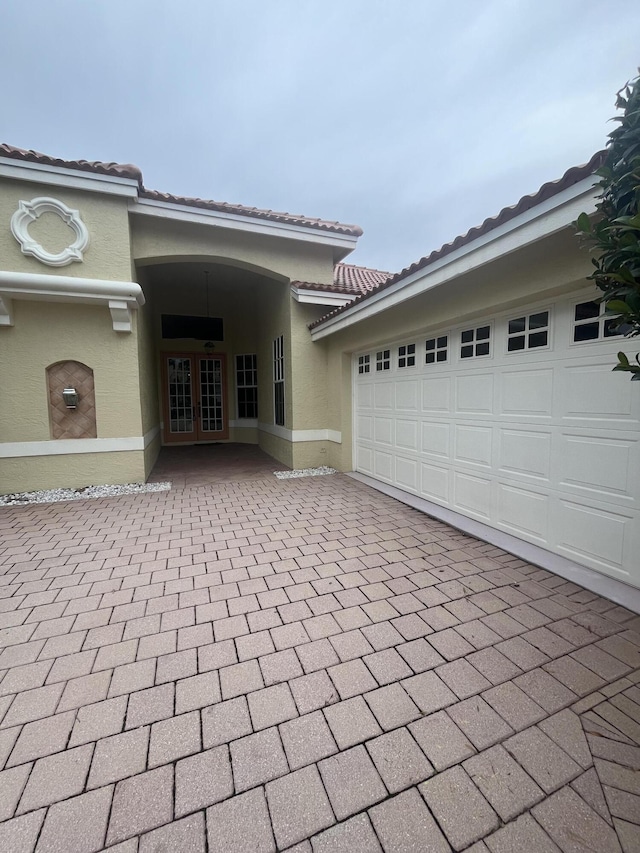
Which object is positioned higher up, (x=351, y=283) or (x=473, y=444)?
(x=351, y=283)

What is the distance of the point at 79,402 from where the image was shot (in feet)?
18.6

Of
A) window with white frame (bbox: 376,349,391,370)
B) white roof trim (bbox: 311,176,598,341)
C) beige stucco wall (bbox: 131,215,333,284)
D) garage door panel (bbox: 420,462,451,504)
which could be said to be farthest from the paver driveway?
beige stucco wall (bbox: 131,215,333,284)

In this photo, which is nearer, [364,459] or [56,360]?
[56,360]

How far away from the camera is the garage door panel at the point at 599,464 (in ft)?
8.63

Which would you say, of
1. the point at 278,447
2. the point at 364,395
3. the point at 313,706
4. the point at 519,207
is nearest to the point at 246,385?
the point at 278,447

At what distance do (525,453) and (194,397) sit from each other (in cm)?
964

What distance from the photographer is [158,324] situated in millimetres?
10305

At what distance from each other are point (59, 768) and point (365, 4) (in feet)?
33.6

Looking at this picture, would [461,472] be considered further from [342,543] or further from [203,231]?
[203,231]

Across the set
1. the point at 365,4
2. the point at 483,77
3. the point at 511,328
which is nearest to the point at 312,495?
the point at 511,328

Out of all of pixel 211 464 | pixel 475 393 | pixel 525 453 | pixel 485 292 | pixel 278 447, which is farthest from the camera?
pixel 278 447

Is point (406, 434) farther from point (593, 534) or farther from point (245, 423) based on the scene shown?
point (245, 423)

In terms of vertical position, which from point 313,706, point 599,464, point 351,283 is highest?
point 351,283

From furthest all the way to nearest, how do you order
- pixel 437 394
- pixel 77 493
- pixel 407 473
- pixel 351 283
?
pixel 351 283 → pixel 77 493 → pixel 407 473 → pixel 437 394
